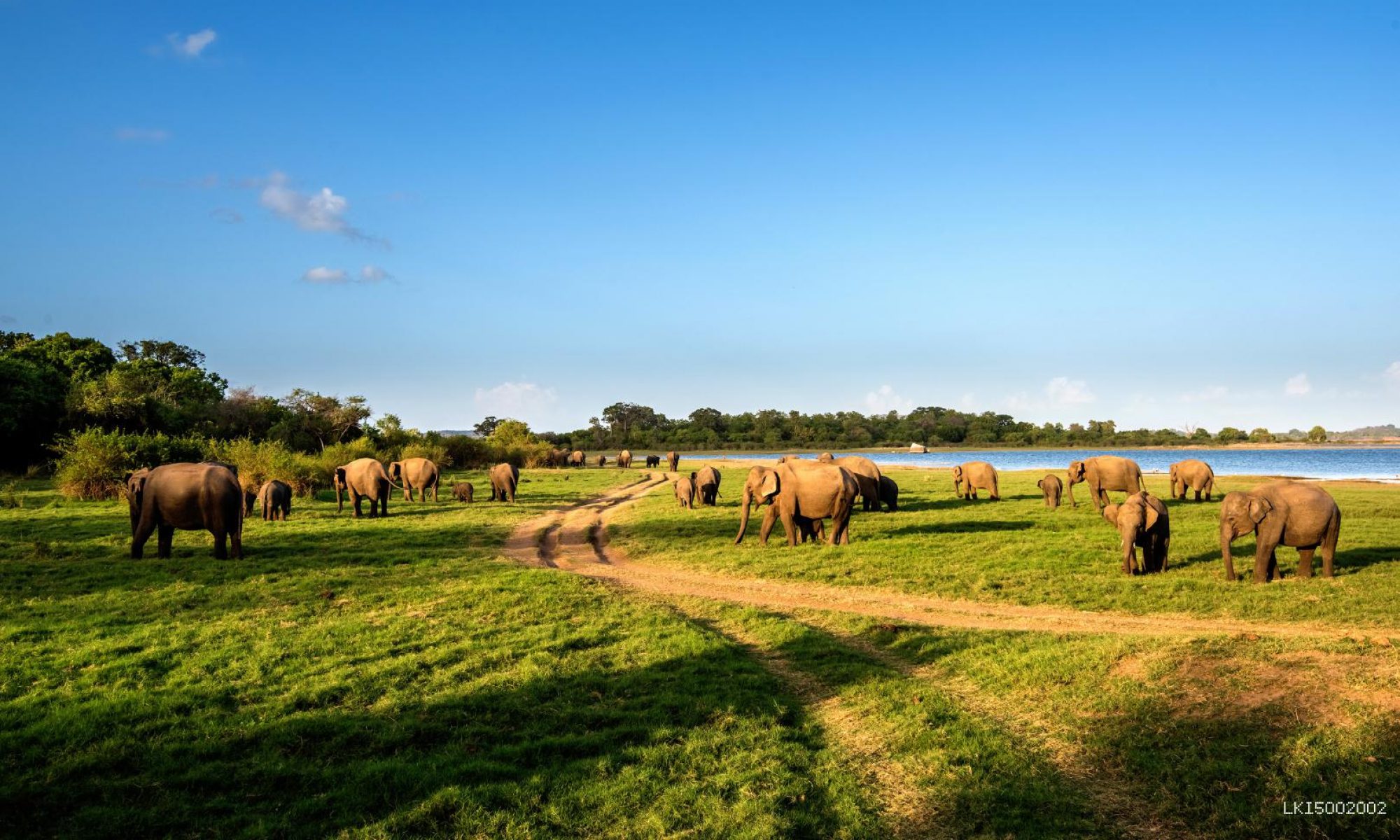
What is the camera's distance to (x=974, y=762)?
21.8 ft

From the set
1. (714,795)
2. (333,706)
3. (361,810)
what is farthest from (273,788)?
(714,795)

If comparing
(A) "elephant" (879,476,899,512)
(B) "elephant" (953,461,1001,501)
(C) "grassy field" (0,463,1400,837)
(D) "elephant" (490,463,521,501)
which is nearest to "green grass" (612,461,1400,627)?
(C) "grassy field" (0,463,1400,837)

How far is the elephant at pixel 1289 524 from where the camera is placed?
13.5 metres

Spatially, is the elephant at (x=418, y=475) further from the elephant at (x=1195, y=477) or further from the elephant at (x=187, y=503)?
the elephant at (x=1195, y=477)

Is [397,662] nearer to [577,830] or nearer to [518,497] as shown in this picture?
[577,830]

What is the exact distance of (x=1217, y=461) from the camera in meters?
87.9

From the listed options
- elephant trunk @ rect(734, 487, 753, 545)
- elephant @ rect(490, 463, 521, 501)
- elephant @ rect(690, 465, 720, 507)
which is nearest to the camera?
elephant trunk @ rect(734, 487, 753, 545)

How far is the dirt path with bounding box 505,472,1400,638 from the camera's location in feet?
35.4

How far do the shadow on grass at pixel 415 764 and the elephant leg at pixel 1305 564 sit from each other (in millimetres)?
11805

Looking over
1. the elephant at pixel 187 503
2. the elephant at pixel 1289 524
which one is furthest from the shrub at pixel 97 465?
the elephant at pixel 1289 524

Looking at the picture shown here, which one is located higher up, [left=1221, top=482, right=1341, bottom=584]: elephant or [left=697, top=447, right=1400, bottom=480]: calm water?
[left=1221, top=482, right=1341, bottom=584]: elephant

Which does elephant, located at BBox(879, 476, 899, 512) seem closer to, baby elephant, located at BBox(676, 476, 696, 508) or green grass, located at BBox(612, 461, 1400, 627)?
green grass, located at BBox(612, 461, 1400, 627)

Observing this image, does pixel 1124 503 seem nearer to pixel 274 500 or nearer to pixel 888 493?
pixel 888 493

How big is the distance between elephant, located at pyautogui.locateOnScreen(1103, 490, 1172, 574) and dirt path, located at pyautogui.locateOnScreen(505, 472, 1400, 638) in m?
3.30
